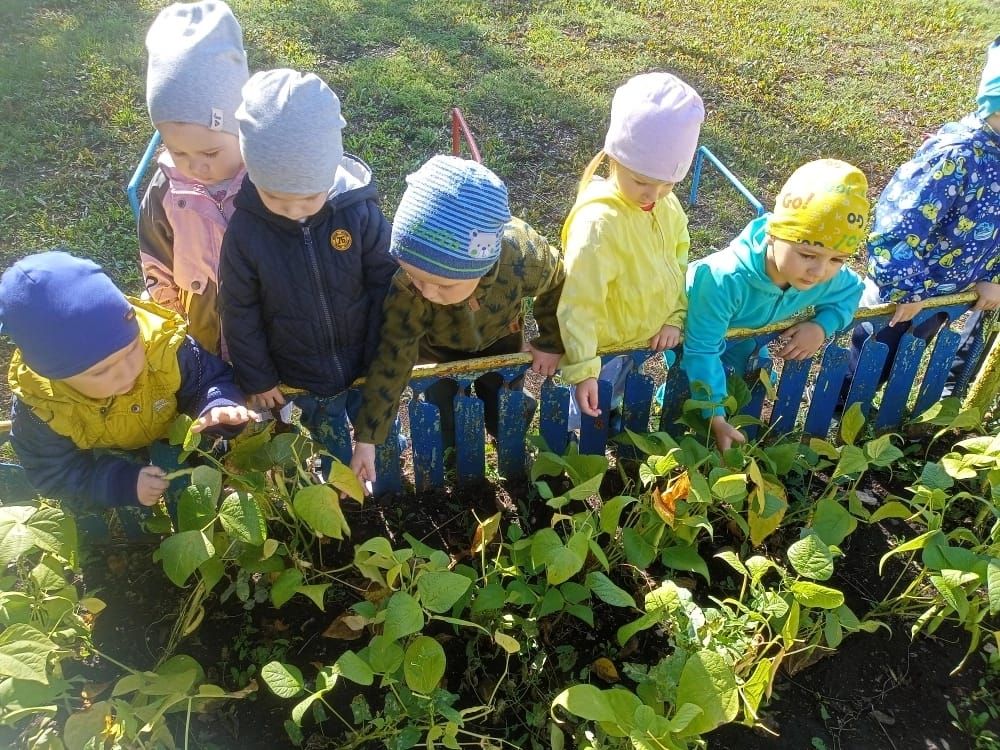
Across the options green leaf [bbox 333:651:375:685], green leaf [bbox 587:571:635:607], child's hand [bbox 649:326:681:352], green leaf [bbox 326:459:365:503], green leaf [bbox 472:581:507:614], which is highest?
child's hand [bbox 649:326:681:352]

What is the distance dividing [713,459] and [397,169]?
290cm

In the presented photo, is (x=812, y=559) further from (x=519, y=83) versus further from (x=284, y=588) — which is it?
(x=519, y=83)

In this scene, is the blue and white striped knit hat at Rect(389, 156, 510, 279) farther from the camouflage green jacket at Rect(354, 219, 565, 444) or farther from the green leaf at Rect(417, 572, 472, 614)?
the green leaf at Rect(417, 572, 472, 614)

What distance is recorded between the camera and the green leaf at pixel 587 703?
5.64 ft

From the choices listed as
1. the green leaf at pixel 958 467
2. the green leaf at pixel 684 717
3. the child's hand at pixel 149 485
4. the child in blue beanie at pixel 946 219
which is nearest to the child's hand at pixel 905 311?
the child in blue beanie at pixel 946 219

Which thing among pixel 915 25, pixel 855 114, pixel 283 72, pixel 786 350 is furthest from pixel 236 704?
pixel 915 25

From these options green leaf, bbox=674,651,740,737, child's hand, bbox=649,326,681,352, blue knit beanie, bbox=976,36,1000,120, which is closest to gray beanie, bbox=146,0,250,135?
child's hand, bbox=649,326,681,352

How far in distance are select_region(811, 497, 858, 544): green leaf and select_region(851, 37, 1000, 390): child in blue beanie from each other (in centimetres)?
92

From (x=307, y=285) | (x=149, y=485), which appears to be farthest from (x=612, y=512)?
(x=149, y=485)

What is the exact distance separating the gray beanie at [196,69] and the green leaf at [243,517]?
1.03 m

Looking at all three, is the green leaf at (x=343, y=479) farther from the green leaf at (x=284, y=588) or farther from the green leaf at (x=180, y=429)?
the green leaf at (x=180, y=429)

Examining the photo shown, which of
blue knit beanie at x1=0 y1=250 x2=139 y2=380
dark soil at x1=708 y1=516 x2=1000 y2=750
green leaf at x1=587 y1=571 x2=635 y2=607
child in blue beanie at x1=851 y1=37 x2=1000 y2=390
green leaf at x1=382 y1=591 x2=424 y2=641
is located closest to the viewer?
blue knit beanie at x1=0 y1=250 x2=139 y2=380

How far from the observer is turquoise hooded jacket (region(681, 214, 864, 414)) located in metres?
2.47

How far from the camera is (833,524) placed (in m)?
2.29
